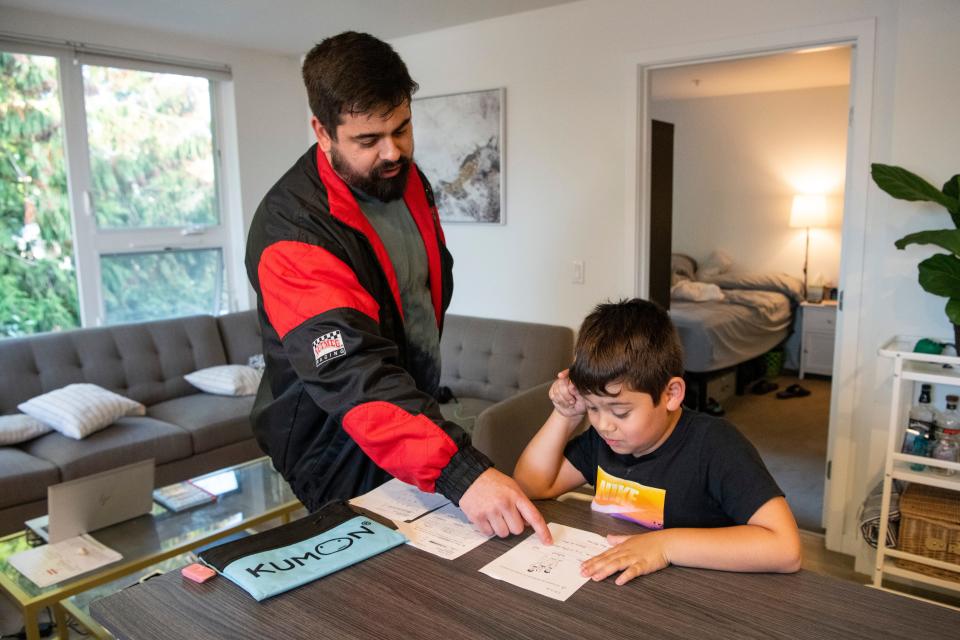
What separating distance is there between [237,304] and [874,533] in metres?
3.68

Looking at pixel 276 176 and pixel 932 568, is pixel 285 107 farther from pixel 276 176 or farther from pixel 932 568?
pixel 932 568

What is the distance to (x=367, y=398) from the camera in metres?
1.13

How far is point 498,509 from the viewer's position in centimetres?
109

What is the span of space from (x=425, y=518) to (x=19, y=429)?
260 centimetres

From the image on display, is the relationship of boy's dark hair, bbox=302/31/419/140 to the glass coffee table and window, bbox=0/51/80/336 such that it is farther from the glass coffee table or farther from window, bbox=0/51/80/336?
window, bbox=0/51/80/336

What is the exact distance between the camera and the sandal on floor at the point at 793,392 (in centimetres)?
527

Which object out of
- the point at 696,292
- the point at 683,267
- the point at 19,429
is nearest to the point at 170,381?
the point at 19,429

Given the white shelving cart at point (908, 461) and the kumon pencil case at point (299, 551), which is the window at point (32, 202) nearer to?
the kumon pencil case at point (299, 551)

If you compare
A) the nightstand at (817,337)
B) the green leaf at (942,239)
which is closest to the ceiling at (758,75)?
the nightstand at (817,337)

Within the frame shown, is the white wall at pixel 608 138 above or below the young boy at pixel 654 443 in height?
above

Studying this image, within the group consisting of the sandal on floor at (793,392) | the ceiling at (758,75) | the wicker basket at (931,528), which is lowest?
the sandal on floor at (793,392)

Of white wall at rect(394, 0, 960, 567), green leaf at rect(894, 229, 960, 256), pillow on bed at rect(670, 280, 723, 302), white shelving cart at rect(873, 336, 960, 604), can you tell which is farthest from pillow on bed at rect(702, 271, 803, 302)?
green leaf at rect(894, 229, 960, 256)

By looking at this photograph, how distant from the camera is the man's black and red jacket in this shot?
1.12m

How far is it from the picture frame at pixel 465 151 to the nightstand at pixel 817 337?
3.13 meters
